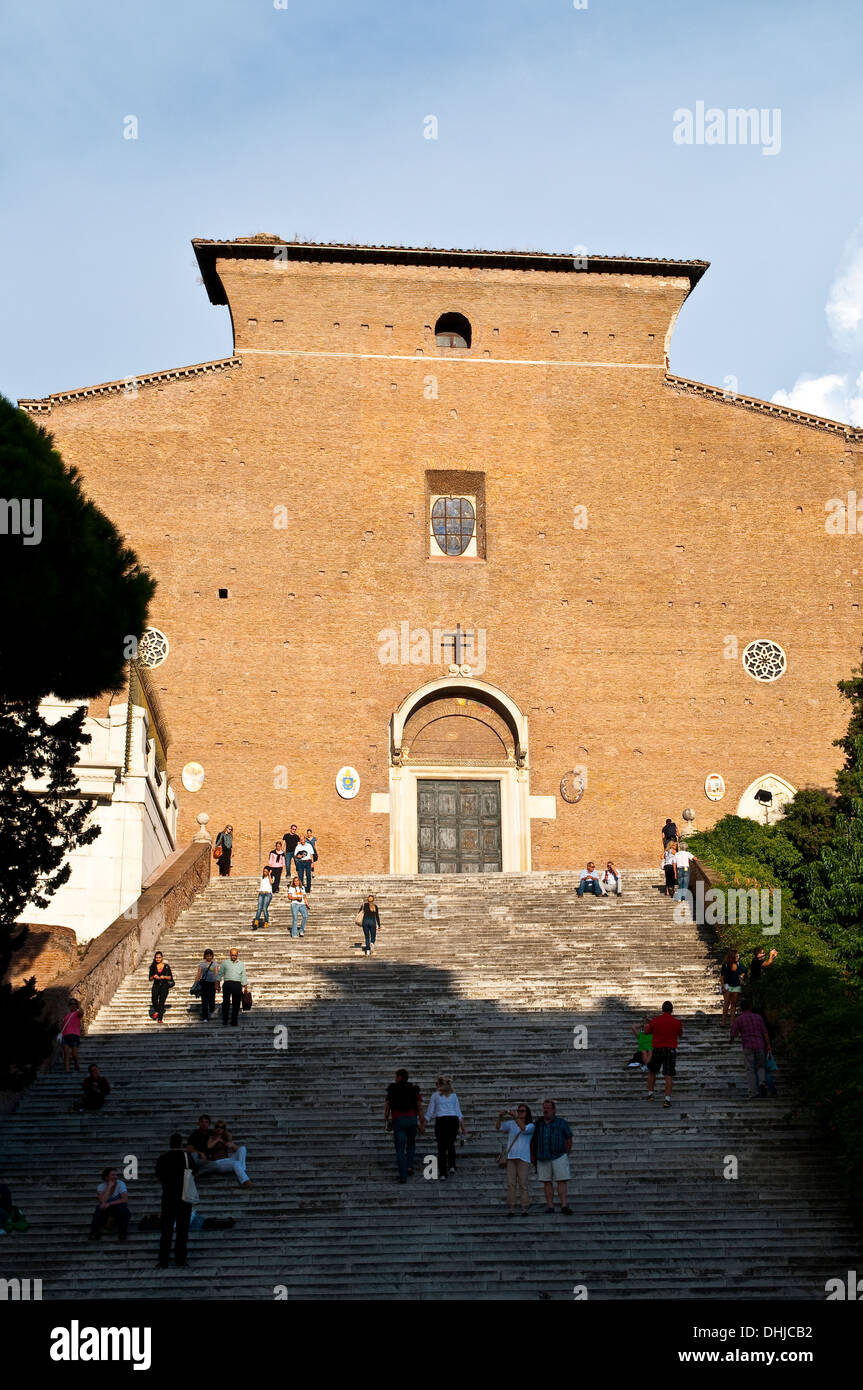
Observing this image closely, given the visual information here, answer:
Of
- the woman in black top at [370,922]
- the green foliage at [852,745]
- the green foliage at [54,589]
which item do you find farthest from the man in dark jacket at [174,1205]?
the green foliage at [852,745]

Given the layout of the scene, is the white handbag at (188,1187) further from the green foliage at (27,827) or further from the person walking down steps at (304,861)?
the person walking down steps at (304,861)

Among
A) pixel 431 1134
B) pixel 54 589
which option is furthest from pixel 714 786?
pixel 54 589

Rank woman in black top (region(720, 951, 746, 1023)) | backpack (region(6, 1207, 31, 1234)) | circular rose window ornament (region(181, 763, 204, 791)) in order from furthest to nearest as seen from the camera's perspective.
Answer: circular rose window ornament (region(181, 763, 204, 791))
woman in black top (region(720, 951, 746, 1023))
backpack (region(6, 1207, 31, 1234))

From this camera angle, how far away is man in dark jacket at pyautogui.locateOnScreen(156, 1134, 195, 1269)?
1066cm

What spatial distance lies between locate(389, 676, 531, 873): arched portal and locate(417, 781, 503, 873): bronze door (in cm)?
2

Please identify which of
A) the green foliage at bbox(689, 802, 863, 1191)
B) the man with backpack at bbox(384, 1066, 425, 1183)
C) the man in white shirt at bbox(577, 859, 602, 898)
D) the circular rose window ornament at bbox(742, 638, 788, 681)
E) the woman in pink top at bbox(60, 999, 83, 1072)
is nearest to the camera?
the man with backpack at bbox(384, 1066, 425, 1183)

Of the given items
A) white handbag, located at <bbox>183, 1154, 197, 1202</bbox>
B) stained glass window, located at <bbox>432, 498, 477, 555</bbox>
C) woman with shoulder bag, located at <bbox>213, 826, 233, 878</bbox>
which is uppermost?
stained glass window, located at <bbox>432, 498, 477, 555</bbox>

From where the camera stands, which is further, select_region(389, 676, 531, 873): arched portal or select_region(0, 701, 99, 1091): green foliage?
select_region(389, 676, 531, 873): arched portal

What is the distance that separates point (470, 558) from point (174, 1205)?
17841mm

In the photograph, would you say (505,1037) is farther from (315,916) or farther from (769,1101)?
(315,916)

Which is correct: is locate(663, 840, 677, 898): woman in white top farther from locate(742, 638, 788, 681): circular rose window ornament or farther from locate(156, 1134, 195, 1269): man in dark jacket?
locate(156, 1134, 195, 1269): man in dark jacket

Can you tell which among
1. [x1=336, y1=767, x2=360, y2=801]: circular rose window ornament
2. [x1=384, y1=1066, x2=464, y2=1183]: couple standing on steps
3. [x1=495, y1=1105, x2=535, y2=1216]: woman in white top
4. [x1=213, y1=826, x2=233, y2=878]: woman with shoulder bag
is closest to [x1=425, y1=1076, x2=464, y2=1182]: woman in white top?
[x1=384, y1=1066, x2=464, y2=1183]: couple standing on steps

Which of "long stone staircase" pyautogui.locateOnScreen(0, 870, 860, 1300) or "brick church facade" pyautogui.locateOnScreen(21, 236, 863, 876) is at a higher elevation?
"brick church facade" pyautogui.locateOnScreen(21, 236, 863, 876)

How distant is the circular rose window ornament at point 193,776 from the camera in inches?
998
